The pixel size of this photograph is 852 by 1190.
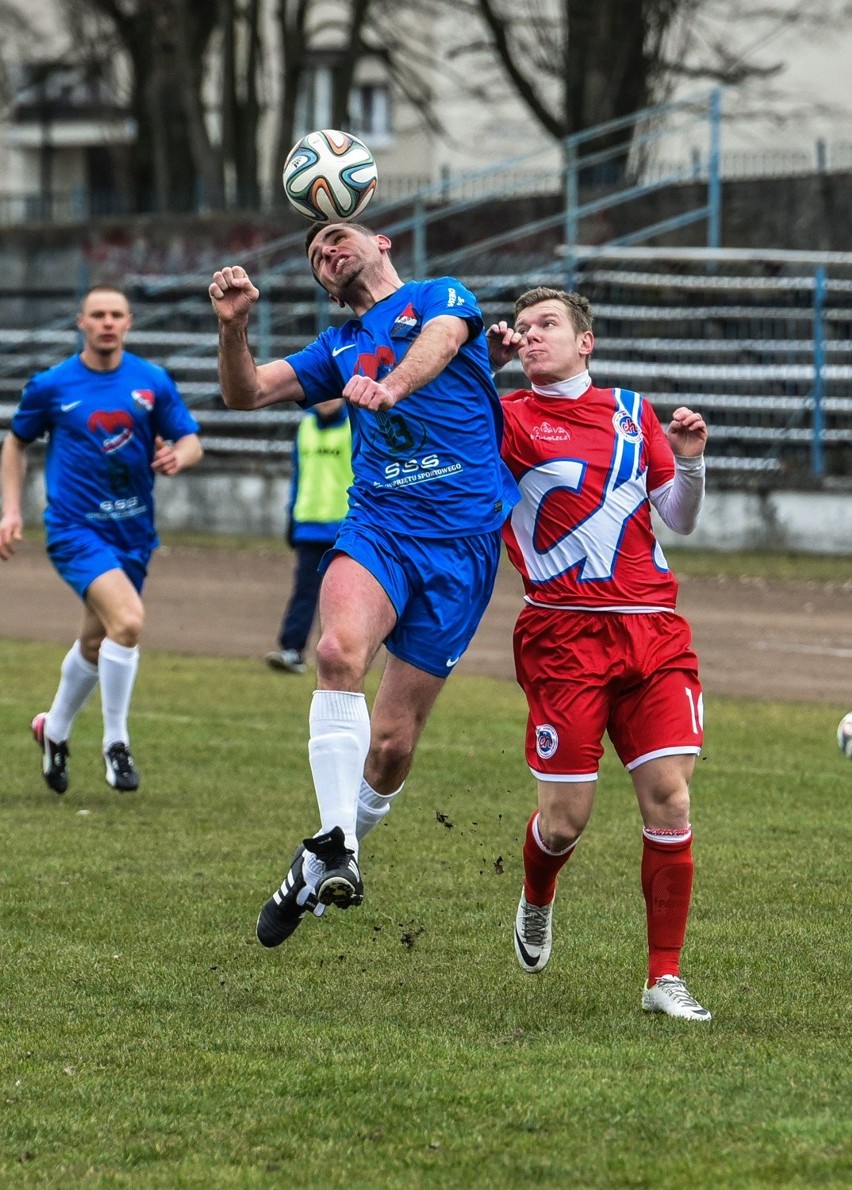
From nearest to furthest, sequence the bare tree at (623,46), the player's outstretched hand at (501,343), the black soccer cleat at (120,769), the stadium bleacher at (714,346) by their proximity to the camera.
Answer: the player's outstretched hand at (501,343) → the black soccer cleat at (120,769) → the stadium bleacher at (714,346) → the bare tree at (623,46)

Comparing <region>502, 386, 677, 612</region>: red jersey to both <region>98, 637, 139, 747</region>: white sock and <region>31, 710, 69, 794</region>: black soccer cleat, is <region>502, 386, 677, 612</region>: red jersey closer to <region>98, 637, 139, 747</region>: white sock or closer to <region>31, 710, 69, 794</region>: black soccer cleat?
<region>98, 637, 139, 747</region>: white sock

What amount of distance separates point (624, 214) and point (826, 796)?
17.5 metres

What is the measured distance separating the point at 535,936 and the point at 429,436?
5.18 ft

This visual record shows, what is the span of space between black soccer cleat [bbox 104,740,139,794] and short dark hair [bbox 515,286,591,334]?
4010 millimetres

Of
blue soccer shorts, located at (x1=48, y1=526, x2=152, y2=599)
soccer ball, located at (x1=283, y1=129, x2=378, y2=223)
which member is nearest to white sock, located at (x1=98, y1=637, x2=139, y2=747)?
blue soccer shorts, located at (x1=48, y1=526, x2=152, y2=599)

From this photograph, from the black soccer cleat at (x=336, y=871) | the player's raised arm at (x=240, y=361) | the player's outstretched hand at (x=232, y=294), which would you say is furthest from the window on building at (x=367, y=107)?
the black soccer cleat at (x=336, y=871)

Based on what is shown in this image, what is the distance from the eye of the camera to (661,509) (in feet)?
20.3

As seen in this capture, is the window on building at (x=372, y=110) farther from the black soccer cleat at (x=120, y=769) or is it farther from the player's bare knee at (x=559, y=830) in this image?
the player's bare knee at (x=559, y=830)

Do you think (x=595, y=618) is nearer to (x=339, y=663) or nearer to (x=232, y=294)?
(x=339, y=663)

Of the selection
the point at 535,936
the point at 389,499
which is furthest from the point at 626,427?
the point at 535,936

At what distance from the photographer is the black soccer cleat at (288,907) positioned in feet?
19.3

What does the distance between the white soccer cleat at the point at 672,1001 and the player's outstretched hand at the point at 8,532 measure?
194 inches

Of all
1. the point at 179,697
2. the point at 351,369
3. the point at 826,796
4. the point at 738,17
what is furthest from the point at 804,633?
the point at 738,17

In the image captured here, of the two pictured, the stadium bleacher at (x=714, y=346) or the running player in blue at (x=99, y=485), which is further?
the stadium bleacher at (x=714, y=346)
